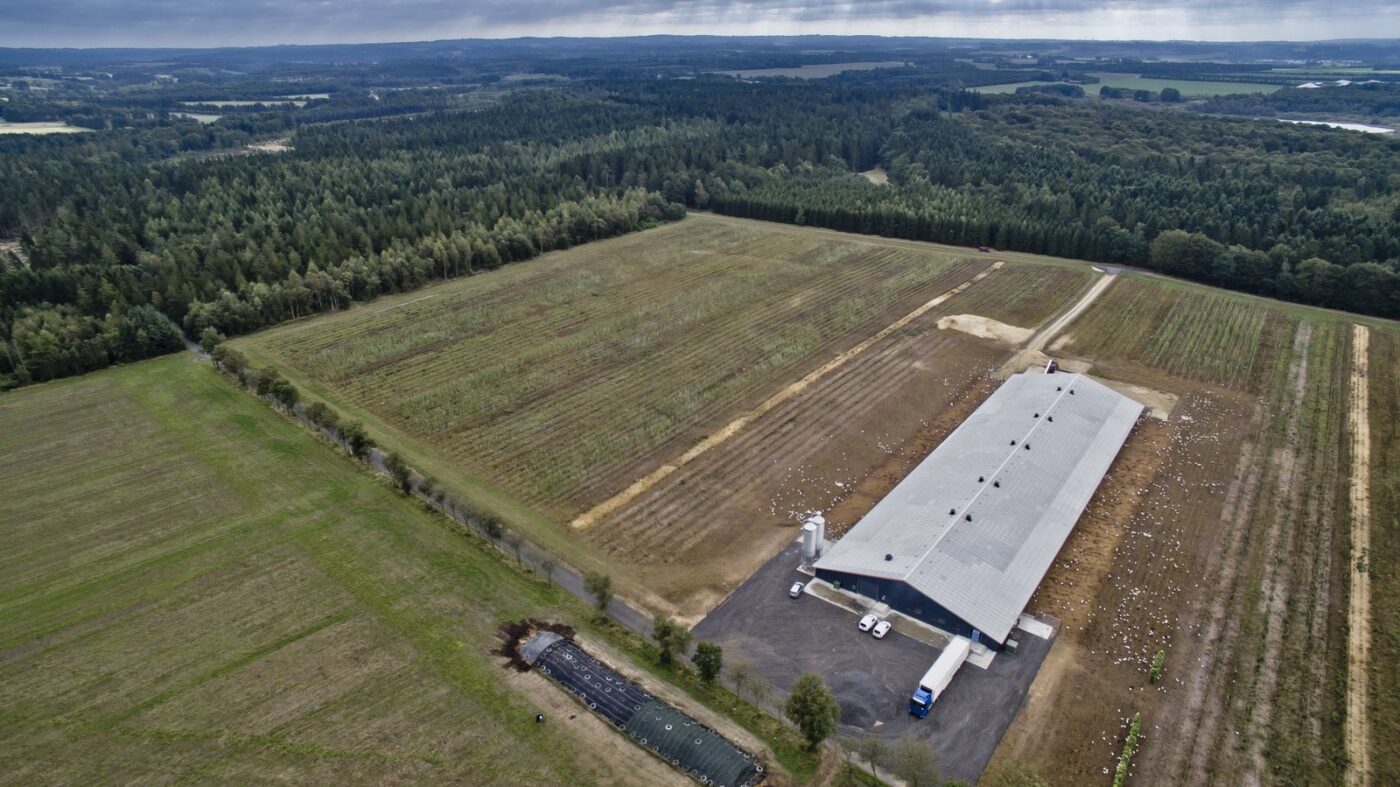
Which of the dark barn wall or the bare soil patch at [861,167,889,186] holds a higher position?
the bare soil patch at [861,167,889,186]

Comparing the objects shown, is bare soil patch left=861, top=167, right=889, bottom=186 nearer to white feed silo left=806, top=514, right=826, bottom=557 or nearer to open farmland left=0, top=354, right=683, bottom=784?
white feed silo left=806, top=514, right=826, bottom=557

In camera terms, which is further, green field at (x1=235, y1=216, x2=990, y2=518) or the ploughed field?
green field at (x1=235, y1=216, x2=990, y2=518)

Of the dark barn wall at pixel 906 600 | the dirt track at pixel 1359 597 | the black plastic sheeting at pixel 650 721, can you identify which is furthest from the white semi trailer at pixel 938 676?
the dirt track at pixel 1359 597

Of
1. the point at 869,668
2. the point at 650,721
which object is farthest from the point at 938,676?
the point at 650,721

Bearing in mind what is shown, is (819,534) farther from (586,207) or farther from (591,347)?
(586,207)

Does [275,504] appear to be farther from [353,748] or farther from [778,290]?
[778,290]

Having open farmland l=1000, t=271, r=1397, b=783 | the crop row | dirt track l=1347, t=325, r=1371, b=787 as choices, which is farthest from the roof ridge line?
the crop row

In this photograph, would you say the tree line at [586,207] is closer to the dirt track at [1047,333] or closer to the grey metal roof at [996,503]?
the dirt track at [1047,333]

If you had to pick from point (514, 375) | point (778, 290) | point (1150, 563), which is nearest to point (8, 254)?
point (514, 375)
